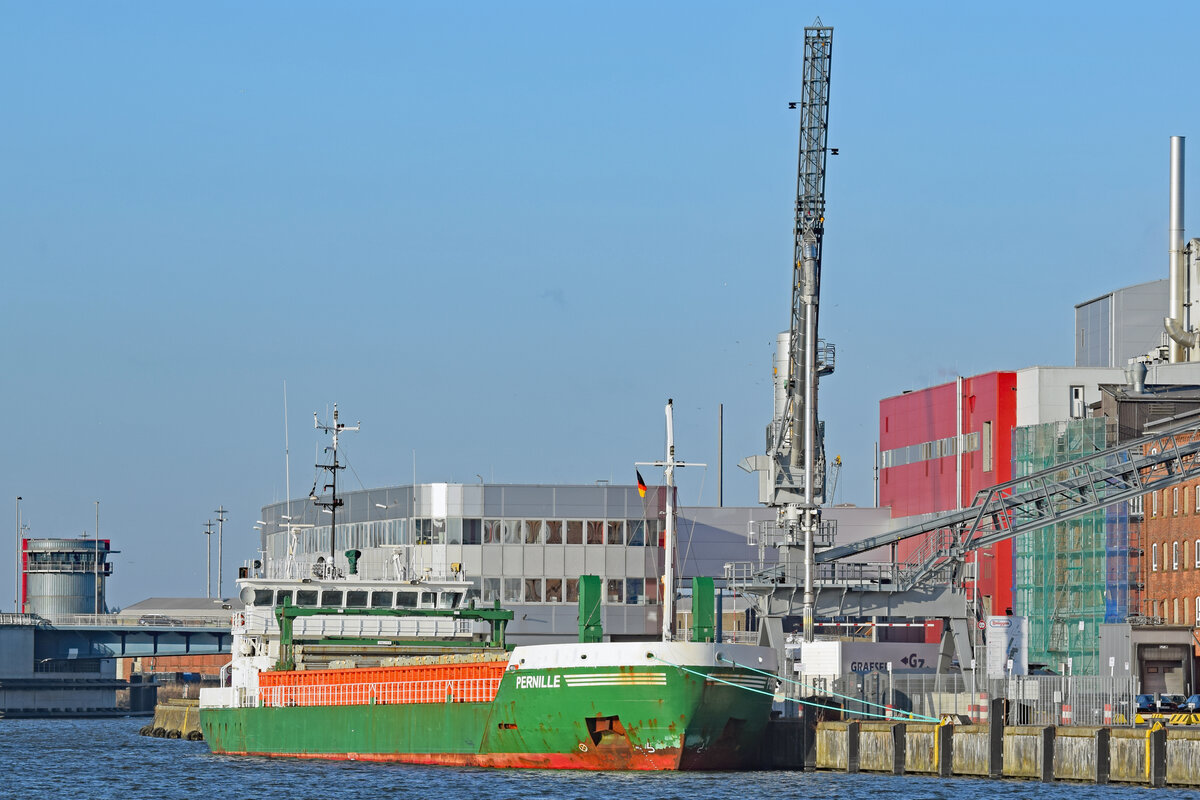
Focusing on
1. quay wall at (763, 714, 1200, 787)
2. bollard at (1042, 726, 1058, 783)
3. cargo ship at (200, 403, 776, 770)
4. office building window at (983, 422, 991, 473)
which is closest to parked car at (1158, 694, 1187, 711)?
quay wall at (763, 714, 1200, 787)

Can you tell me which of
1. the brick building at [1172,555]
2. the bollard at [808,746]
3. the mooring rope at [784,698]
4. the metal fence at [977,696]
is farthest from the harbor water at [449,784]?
the brick building at [1172,555]

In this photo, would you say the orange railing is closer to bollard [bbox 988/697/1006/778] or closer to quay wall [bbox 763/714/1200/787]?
quay wall [bbox 763/714/1200/787]

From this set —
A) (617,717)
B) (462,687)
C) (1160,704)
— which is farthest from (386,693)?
(1160,704)

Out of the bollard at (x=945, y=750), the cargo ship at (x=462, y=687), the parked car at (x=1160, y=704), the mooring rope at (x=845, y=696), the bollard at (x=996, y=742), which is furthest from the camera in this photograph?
the parked car at (x=1160, y=704)

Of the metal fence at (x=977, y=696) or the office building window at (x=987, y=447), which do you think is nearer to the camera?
the metal fence at (x=977, y=696)

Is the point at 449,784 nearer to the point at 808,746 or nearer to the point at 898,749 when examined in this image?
the point at 808,746

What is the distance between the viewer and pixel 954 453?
12688 cm

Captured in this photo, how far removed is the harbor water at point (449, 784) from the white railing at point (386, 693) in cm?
221

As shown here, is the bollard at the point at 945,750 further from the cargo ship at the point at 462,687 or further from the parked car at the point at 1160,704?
the parked car at the point at 1160,704

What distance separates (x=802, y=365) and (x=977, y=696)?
1605 inches

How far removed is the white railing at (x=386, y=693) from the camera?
62469 millimetres

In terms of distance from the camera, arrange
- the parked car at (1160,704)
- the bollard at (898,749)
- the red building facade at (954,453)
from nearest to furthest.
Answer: the bollard at (898,749), the parked car at (1160,704), the red building facade at (954,453)

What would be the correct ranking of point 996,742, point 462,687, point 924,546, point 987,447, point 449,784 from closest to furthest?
1. point 996,742
2. point 449,784
3. point 462,687
4. point 924,546
5. point 987,447

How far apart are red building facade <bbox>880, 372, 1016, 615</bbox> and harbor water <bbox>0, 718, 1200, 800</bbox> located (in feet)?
184
